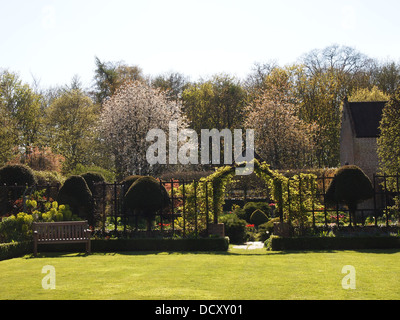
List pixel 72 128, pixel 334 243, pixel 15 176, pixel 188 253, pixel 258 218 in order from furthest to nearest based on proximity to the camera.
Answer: pixel 72 128, pixel 258 218, pixel 15 176, pixel 334 243, pixel 188 253

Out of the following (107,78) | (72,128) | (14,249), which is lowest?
(14,249)

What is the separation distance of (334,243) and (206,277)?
7.80 metres

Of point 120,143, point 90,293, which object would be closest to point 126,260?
point 90,293

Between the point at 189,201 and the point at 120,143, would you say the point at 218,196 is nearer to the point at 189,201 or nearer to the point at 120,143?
the point at 189,201

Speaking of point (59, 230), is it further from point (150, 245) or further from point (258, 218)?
point (258, 218)

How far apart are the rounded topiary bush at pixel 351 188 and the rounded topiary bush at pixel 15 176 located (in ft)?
41.7

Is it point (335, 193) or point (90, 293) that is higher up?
point (335, 193)

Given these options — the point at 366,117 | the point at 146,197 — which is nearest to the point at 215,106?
the point at 366,117

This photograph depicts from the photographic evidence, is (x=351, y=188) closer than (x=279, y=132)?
Yes

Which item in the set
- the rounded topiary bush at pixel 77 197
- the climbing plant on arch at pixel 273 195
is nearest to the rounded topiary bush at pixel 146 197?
the climbing plant on arch at pixel 273 195

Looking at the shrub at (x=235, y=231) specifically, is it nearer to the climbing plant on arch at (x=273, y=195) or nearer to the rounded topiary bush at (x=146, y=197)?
the climbing plant on arch at (x=273, y=195)

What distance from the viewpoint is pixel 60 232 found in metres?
16.9

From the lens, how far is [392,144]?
20.8 m
